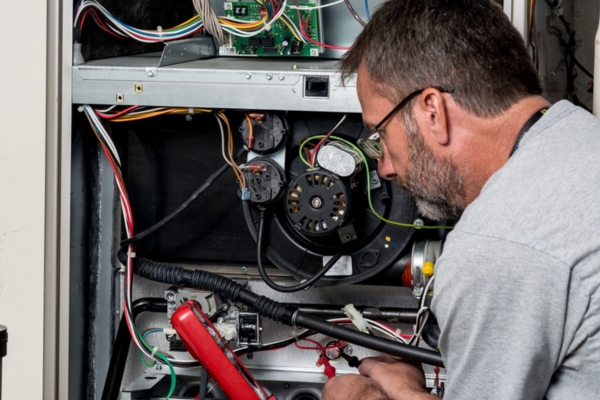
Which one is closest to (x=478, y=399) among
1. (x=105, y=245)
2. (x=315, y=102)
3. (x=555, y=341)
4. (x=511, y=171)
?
(x=555, y=341)

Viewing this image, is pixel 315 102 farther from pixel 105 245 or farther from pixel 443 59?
pixel 105 245

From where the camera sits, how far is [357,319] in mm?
1527

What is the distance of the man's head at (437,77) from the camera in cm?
107

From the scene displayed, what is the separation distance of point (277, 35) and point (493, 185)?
0.82 meters

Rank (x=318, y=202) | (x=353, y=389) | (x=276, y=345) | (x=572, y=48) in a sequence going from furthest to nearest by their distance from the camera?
(x=572, y=48), (x=276, y=345), (x=318, y=202), (x=353, y=389)

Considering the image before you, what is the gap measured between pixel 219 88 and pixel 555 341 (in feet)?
2.59

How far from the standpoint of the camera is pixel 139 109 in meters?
1.47

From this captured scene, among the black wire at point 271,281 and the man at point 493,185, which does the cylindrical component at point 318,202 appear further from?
the man at point 493,185

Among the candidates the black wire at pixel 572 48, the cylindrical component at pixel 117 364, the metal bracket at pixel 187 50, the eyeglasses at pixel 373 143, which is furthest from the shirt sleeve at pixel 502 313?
the black wire at pixel 572 48

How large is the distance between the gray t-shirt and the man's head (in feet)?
0.48

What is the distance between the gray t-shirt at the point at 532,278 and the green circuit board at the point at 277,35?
77 centimetres

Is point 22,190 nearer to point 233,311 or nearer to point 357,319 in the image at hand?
point 233,311

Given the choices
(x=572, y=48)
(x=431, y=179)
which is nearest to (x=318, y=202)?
(x=431, y=179)

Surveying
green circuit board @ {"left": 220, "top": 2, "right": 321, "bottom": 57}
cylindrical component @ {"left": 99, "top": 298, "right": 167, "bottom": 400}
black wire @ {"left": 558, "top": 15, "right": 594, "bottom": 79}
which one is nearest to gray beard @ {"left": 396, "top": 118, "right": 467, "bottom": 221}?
green circuit board @ {"left": 220, "top": 2, "right": 321, "bottom": 57}
